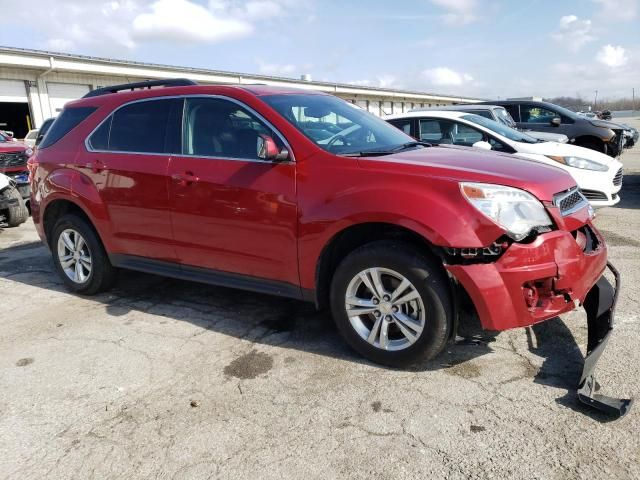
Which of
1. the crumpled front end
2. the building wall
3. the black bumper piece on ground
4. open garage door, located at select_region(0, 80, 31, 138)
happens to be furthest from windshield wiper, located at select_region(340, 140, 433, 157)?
open garage door, located at select_region(0, 80, 31, 138)

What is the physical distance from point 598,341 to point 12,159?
10355 millimetres

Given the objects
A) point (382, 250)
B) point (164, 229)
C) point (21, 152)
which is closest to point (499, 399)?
point (382, 250)

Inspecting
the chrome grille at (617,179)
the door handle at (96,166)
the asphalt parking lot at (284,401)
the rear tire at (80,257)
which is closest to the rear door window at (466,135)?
the chrome grille at (617,179)

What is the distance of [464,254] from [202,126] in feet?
7.43

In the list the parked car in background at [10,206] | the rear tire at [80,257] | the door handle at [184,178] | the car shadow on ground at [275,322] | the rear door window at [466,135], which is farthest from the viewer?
the parked car in background at [10,206]

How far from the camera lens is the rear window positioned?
15.5 ft

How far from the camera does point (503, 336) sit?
3.63 meters

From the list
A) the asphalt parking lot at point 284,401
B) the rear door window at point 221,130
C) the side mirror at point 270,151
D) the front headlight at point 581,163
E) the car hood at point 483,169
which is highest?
the rear door window at point 221,130

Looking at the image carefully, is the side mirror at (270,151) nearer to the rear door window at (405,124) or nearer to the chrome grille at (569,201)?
the chrome grille at (569,201)

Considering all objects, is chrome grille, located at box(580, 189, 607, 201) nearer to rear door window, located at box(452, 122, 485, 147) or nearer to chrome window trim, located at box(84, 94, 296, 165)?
rear door window, located at box(452, 122, 485, 147)

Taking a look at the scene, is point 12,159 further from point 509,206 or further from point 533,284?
point 533,284

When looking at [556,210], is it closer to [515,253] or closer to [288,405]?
[515,253]

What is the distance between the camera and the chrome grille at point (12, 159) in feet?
31.3

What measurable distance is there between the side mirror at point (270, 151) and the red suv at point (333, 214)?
0.01 meters
